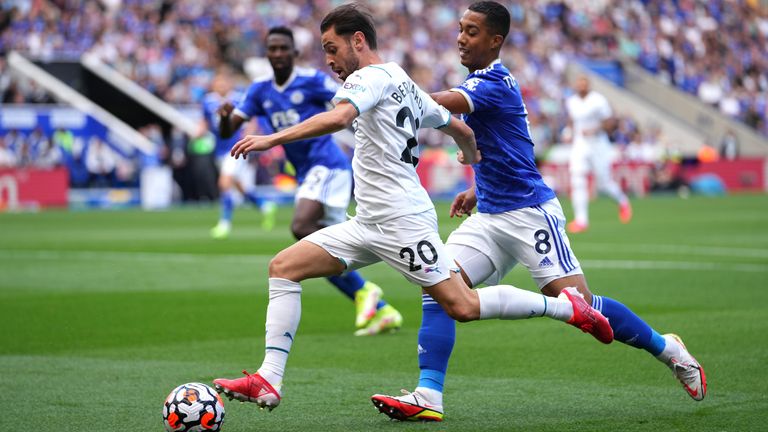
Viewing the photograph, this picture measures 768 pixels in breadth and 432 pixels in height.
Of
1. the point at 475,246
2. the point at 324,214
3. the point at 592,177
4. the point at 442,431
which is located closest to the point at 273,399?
the point at 442,431

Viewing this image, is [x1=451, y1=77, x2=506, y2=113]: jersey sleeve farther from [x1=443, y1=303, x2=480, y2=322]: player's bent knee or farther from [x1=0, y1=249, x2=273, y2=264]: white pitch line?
[x1=0, y1=249, x2=273, y2=264]: white pitch line

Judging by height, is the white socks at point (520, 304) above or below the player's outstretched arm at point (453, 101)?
below

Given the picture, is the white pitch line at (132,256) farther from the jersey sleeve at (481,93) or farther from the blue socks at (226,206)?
the jersey sleeve at (481,93)

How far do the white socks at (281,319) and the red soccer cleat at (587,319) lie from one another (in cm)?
148

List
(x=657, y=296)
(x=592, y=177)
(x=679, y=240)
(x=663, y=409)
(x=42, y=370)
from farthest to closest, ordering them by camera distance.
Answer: (x=592, y=177) < (x=679, y=240) < (x=657, y=296) < (x=42, y=370) < (x=663, y=409)

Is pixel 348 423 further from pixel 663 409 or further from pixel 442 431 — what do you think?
pixel 663 409

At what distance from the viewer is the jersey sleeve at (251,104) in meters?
10.7

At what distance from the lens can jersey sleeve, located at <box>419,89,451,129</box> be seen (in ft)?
20.2

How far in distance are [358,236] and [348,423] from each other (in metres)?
1.01

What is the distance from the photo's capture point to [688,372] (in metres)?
6.61

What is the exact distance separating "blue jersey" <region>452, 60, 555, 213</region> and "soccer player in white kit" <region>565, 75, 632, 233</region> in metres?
15.0

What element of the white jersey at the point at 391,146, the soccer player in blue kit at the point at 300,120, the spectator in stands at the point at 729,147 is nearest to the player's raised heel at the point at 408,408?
the white jersey at the point at 391,146

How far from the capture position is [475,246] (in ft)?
22.2

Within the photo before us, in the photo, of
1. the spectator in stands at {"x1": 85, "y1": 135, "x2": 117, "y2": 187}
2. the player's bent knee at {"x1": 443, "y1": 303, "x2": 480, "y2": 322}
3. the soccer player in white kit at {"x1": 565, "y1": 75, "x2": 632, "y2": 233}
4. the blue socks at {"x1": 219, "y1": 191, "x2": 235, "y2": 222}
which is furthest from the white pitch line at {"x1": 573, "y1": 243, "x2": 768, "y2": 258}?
the spectator in stands at {"x1": 85, "y1": 135, "x2": 117, "y2": 187}
